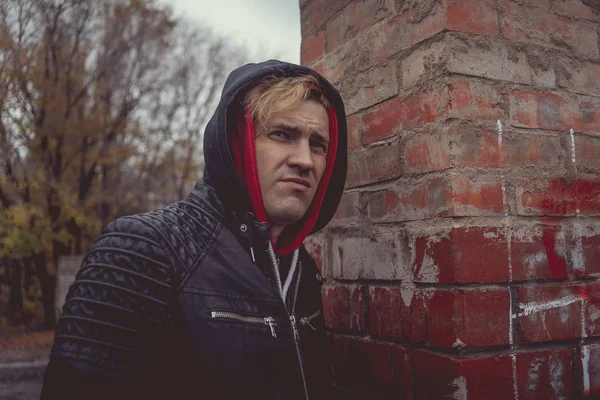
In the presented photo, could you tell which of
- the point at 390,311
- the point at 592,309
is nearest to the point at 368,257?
the point at 390,311

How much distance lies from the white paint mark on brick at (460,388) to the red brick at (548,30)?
3.01ft

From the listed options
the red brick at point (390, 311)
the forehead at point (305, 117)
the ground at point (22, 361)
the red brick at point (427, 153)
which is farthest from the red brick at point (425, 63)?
the ground at point (22, 361)

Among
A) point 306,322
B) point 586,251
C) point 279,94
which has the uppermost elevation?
point 279,94

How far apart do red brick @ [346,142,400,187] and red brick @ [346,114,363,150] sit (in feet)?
0.10

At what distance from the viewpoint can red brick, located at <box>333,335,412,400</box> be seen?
1.45m

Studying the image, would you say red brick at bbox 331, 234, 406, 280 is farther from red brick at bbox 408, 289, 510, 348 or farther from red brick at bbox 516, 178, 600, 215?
red brick at bbox 516, 178, 600, 215

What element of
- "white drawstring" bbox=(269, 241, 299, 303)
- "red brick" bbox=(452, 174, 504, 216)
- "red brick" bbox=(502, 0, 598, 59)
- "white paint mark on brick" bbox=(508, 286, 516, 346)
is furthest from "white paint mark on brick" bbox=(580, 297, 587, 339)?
"white drawstring" bbox=(269, 241, 299, 303)


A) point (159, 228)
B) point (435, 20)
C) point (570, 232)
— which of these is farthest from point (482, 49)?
point (159, 228)

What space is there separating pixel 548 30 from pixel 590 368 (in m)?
0.94

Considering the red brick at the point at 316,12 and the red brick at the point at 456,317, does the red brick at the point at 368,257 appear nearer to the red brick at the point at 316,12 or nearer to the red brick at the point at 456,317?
the red brick at the point at 456,317

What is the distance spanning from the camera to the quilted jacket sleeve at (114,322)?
1.15m

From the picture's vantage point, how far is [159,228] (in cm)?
134

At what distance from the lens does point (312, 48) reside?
1973 millimetres

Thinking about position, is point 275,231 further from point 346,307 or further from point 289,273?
point 346,307
